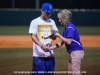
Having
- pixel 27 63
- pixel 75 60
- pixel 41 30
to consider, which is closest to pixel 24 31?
pixel 27 63

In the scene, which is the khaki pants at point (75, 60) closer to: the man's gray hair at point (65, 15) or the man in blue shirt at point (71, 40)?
the man in blue shirt at point (71, 40)

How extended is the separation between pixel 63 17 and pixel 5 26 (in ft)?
68.5

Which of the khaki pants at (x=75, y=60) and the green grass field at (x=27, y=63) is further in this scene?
the green grass field at (x=27, y=63)

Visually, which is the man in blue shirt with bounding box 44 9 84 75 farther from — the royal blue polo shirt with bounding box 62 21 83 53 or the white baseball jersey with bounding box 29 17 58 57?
the white baseball jersey with bounding box 29 17 58 57

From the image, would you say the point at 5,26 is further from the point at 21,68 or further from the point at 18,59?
the point at 21,68

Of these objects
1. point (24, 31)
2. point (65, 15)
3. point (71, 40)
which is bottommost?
point (24, 31)

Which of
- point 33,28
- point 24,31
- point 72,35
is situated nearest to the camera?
point 72,35

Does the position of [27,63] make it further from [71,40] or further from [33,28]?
[71,40]

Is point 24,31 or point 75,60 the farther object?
point 24,31

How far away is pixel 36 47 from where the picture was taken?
5.37 metres

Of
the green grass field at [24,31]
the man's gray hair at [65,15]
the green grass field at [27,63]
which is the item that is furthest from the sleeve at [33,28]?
the green grass field at [24,31]

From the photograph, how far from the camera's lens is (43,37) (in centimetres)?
530

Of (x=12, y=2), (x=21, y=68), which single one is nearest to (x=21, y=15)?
(x=12, y=2)

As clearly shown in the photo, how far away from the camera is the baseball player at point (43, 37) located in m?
5.26
